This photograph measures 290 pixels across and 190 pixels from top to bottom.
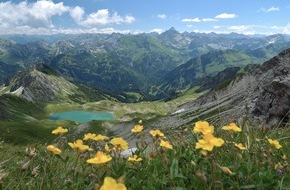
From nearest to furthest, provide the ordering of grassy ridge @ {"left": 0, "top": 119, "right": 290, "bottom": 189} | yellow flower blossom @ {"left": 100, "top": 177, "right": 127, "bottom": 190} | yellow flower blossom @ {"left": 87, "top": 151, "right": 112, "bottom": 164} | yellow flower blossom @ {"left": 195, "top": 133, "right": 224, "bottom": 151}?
1. yellow flower blossom @ {"left": 100, "top": 177, "right": 127, "bottom": 190}
2. yellow flower blossom @ {"left": 87, "top": 151, "right": 112, "bottom": 164}
3. yellow flower blossom @ {"left": 195, "top": 133, "right": 224, "bottom": 151}
4. grassy ridge @ {"left": 0, "top": 119, "right": 290, "bottom": 189}

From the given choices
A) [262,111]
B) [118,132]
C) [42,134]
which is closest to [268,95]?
[262,111]

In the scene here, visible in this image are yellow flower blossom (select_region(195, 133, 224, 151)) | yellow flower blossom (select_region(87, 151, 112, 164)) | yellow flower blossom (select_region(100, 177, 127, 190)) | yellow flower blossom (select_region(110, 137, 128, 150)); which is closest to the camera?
yellow flower blossom (select_region(100, 177, 127, 190))

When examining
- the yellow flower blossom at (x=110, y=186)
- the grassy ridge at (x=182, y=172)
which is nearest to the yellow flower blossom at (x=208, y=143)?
the grassy ridge at (x=182, y=172)

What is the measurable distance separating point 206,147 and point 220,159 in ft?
8.21

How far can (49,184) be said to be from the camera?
17.8 ft

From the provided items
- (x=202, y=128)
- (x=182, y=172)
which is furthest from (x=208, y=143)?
(x=182, y=172)

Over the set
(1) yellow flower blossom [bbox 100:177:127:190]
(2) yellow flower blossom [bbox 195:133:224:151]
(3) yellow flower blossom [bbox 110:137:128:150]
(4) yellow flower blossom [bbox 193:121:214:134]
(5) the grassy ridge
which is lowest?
(5) the grassy ridge

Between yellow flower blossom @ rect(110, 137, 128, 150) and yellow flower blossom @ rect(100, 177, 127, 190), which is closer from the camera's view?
yellow flower blossom @ rect(100, 177, 127, 190)

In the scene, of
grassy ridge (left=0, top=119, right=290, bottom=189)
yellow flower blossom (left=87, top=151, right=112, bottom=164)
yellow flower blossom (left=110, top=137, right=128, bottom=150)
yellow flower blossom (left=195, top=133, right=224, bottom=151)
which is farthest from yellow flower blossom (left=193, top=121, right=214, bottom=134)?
yellow flower blossom (left=87, top=151, right=112, bottom=164)

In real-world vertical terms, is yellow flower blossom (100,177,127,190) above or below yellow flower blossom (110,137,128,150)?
above

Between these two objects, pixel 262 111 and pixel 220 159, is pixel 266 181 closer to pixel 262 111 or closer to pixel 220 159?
pixel 220 159

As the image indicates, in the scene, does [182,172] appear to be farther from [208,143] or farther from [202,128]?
[208,143]

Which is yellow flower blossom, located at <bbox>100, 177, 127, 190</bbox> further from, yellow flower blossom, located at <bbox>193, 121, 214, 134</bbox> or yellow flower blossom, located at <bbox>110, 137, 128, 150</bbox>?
yellow flower blossom, located at <bbox>110, 137, 128, 150</bbox>

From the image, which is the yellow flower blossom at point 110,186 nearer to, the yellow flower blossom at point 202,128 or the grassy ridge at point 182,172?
the grassy ridge at point 182,172
